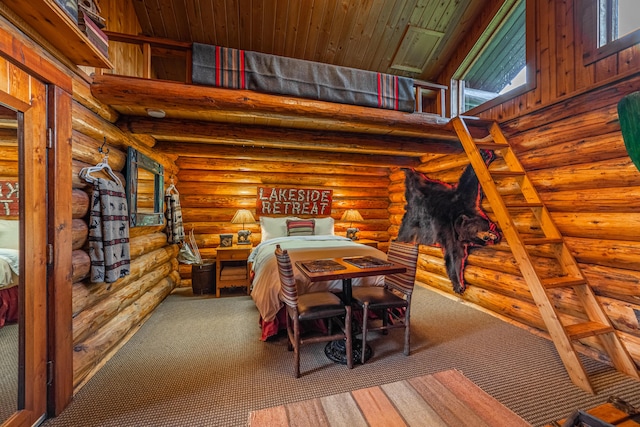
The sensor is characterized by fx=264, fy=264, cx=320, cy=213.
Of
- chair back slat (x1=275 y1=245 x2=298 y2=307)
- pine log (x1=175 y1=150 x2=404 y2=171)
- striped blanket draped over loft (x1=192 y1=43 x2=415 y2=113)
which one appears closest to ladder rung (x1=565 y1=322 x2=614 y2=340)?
chair back slat (x1=275 y1=245 x2=298 y2=307)

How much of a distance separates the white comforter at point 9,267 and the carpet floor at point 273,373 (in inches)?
36.4

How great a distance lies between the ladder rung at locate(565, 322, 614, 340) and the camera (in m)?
A: 2.01

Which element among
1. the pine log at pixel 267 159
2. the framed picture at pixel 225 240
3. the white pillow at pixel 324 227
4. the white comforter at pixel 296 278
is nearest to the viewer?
the white comforter at pixel 296 278

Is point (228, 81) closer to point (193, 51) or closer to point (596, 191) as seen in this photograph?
point (193, 51)

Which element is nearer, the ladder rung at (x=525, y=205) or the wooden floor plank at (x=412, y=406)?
the wooden floor plank at (x=412, y=406)

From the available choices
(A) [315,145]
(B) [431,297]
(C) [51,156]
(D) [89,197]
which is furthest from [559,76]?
(D) [89,197]

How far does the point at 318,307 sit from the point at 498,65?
3.89m

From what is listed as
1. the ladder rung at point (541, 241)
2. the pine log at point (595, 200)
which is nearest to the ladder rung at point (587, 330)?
the ladder rung at point (541, 241)

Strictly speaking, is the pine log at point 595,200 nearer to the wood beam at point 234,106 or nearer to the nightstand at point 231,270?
the wood beam at point 234,106

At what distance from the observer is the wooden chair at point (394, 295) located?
2.37 metres

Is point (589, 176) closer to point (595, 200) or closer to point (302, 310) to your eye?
point (595, 200)

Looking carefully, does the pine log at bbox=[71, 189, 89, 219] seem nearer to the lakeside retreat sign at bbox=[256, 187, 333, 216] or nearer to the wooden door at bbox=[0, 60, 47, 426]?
the wooden door at bbox=[0, 60, 47, 426]

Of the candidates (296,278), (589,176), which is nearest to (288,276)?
(296,278)

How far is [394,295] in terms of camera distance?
8.40ft
